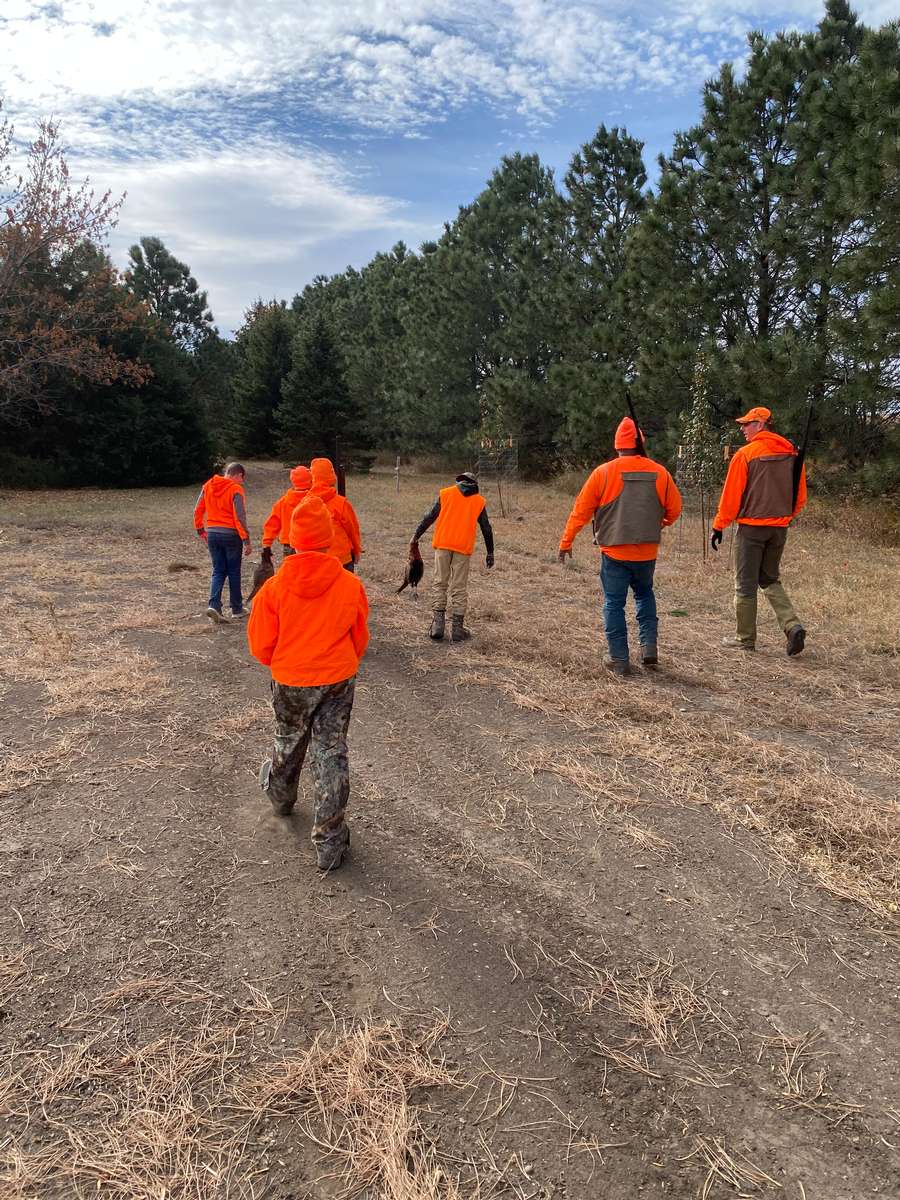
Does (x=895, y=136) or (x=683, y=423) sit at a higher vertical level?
(x=895, y=136)

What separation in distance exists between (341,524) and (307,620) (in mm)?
3256

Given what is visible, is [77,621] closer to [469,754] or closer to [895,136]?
[469,754]

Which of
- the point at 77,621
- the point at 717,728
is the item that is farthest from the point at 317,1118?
the point at 77,621

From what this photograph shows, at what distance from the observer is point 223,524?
328 inches

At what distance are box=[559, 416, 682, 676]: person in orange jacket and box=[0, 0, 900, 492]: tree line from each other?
235 inches

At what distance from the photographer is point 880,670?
684 cm

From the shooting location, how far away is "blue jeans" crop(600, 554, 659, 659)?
264 inches

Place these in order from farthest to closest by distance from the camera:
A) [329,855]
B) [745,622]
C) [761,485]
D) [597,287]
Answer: [597,287] < [745,622] < [761,485] < [329,855]

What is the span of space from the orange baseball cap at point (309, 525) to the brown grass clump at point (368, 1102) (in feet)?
6.88

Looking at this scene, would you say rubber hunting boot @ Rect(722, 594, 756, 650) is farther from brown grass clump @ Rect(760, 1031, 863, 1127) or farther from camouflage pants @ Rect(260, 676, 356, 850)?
brown grass clump @ Rect(760, 1031, 863, 1127)

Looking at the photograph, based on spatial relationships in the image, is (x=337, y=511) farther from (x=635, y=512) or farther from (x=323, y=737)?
(x=323, y=737)

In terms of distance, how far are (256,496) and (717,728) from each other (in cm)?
2045

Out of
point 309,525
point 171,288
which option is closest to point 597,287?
point 309,525

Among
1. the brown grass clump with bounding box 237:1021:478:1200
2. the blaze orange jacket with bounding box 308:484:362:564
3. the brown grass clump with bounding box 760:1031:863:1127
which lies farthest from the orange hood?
the blaze orange jacket with bounding box 308:484:362:564
